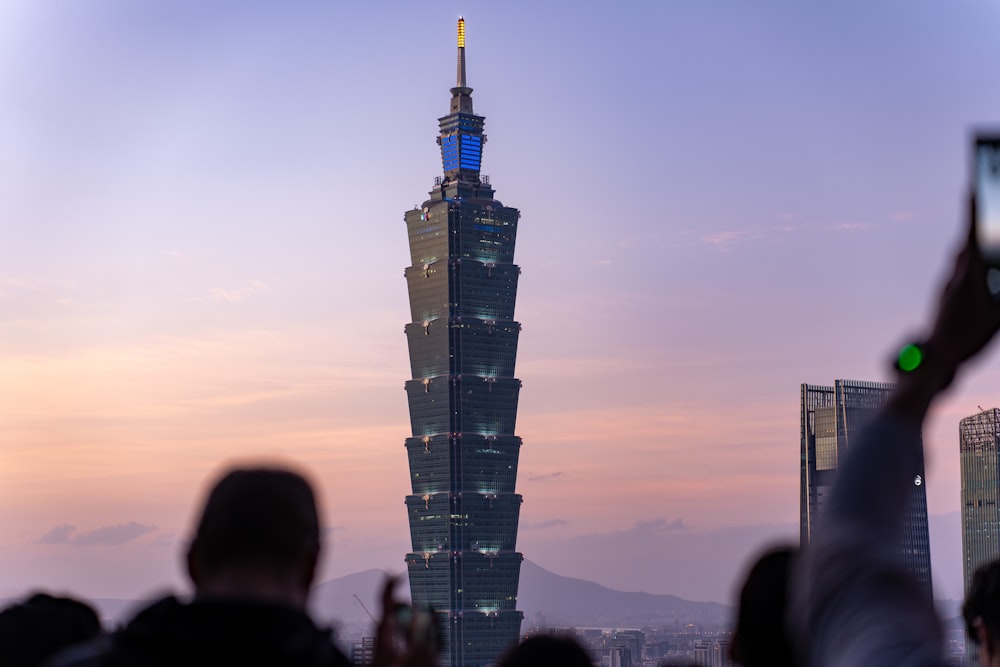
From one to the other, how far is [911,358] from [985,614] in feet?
9.54

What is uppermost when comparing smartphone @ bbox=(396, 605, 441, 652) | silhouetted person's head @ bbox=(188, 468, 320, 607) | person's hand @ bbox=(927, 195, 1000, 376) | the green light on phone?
person's hand @ bbox=(927, 195, 1000, 376)

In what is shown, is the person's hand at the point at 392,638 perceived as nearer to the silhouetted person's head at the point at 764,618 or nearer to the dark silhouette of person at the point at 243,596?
the dark silhouette of person at the point at 243,596

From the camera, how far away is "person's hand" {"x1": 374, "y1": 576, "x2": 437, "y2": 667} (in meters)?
4.44

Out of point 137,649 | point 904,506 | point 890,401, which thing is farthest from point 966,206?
point 137,649

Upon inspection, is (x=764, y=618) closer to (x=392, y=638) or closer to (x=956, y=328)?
(x=392, y=638)

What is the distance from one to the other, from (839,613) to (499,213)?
190132mm

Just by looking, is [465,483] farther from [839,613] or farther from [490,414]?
[839,613]

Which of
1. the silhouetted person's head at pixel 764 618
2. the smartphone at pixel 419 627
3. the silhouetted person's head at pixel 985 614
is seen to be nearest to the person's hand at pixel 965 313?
the silhouetted person's head at pixel 764 618

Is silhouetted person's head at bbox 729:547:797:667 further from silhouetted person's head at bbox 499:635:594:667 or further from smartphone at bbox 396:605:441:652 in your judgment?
silhouetted person's head at bbox 499:635:594:667

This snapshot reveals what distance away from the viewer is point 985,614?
5.44 metres

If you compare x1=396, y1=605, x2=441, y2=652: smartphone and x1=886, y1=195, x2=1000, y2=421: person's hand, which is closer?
x1=886, y1=195, x2=1000, y2=421: person's hand

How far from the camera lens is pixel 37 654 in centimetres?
580

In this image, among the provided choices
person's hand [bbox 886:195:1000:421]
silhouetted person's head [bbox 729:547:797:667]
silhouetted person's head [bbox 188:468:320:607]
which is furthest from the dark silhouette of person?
person's hand [bbox 886:195:1000:421]

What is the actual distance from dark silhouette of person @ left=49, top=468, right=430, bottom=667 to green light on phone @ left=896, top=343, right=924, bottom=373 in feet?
5.63
